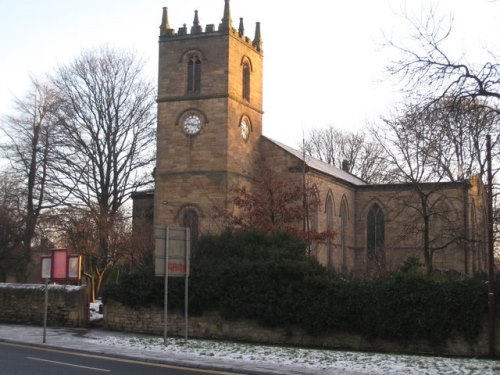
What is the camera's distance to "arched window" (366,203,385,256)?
57344mm

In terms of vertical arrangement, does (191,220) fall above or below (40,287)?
above

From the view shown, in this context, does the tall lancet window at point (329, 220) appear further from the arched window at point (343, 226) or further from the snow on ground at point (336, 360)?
the snow on ground at point (336, 360)

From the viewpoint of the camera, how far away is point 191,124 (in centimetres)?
4441

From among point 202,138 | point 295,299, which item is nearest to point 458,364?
point 295,299

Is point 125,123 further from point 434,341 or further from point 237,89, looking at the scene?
point 434,341

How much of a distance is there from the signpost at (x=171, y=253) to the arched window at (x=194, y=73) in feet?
83.5

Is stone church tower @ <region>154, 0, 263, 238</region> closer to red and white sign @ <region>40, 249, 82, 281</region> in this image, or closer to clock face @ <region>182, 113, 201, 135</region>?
clock face @ <region>182, 113, 201, 135</region>

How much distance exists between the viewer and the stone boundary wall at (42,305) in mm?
25734

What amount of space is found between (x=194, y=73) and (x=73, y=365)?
32345 millimetres

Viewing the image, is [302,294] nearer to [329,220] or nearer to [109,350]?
[109,350]

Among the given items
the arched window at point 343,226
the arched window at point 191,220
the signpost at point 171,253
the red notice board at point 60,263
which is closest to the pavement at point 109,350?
the red notice board at point 60,263

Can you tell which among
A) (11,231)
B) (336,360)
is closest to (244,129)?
(11,231)

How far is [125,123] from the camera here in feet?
166

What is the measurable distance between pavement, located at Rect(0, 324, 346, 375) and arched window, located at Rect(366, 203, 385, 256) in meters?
36.1
